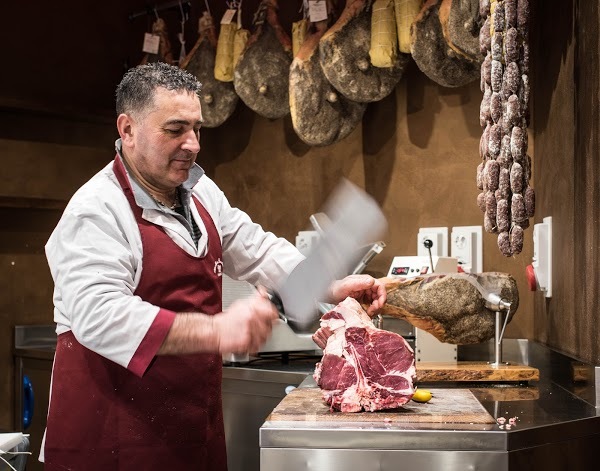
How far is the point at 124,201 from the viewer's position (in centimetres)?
241

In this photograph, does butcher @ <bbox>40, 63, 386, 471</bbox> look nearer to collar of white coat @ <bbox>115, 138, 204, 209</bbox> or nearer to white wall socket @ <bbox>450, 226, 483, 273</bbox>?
collar of white coat @ <bbox>115, 138, 204, 209</bbox>

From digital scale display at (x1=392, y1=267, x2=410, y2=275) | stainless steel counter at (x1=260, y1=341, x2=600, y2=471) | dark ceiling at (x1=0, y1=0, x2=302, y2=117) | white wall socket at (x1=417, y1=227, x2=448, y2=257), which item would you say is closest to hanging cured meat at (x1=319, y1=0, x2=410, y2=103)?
white wall socket at (x1=417, y1=227, x2=448, y2=257)

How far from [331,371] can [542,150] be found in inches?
61.1

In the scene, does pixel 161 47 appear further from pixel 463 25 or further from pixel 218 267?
pixel 218 267

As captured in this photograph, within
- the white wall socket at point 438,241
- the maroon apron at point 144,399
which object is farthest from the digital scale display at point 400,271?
the maroon apron at point 144,399

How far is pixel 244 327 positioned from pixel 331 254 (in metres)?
0.47

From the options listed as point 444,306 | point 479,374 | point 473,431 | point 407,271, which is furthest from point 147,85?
point 407,271

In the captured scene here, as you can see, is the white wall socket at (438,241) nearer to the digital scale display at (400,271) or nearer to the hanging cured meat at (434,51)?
the digital scale display at (400,271)

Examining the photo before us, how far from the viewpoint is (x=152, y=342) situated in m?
2.11

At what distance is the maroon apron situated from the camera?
93.0 inches

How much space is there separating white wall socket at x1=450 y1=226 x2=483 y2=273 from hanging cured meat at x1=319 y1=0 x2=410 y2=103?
2.28ft

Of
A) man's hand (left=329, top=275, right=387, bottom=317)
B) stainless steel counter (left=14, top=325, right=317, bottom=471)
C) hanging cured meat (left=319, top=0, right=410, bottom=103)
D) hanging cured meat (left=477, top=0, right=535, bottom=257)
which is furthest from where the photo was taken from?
hanging cured meat (left=319, top=0, right=410, bottom=103)

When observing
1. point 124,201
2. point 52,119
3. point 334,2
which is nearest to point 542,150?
point 334,2

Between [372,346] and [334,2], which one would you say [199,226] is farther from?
[334,2]
